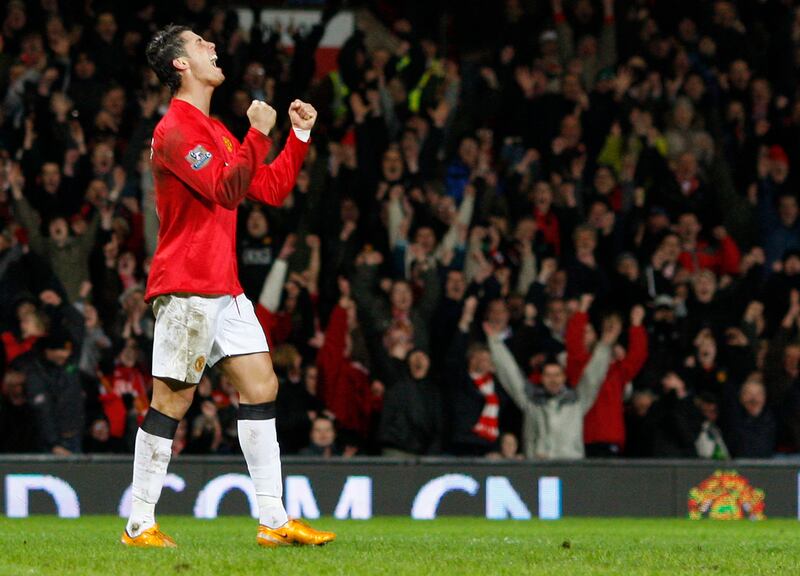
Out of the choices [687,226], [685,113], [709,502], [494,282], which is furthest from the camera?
[685,113]

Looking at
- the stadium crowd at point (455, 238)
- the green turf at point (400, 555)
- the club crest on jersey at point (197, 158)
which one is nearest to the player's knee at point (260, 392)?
the green turf at point (400, 555)

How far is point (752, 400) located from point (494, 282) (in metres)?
2.52

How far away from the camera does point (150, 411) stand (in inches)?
273

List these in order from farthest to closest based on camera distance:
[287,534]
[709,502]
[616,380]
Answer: [616,380], [709,502], [287,534]

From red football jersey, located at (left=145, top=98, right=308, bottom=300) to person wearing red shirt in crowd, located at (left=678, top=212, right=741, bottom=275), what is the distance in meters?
8.64

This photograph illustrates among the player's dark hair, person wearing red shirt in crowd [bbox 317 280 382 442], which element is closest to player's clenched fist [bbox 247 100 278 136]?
the player's dark hair

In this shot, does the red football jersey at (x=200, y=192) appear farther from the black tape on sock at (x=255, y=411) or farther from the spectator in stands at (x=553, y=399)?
the spectator in stands at (x=553, y=399)

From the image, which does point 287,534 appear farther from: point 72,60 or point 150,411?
point 72,60

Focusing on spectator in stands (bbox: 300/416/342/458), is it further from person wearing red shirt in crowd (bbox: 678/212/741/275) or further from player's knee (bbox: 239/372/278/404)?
player's knee (bbox: 239/372/278/404)

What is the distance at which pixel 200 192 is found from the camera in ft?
21.9

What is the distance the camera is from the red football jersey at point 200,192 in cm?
665

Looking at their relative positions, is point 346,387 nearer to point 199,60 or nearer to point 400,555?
point 199,60

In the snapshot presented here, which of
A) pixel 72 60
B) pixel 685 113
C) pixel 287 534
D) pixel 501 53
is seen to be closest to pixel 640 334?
pixel 685 113

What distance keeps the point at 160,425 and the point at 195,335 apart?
44 centimetres
